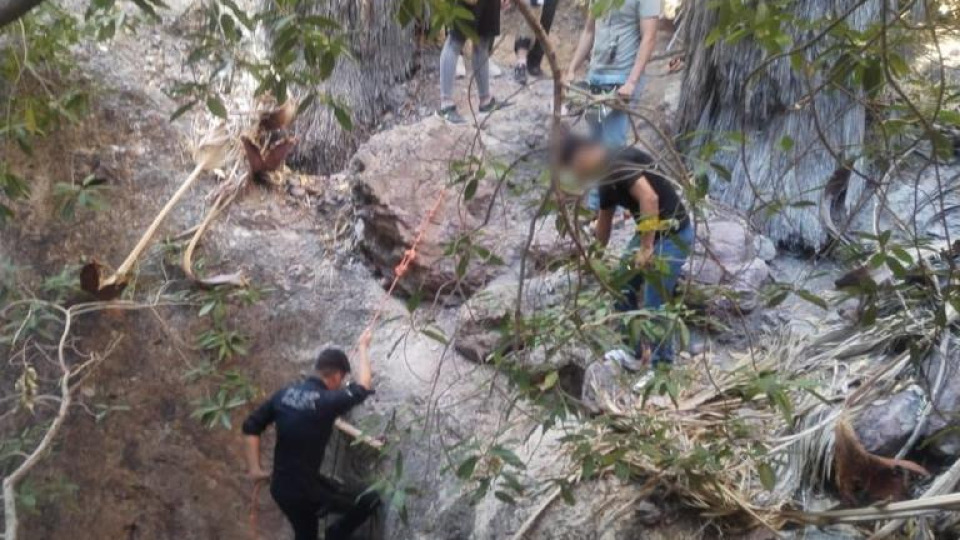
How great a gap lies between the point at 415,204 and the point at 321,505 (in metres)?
1.80

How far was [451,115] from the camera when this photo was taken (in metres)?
6.08

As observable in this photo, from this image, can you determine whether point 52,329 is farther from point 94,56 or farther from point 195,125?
point 94,56

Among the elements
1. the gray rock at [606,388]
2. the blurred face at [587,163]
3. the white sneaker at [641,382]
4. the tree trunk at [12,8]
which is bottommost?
the gray rock at [606,388]

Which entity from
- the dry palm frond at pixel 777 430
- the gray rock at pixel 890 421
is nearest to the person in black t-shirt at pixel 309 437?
the dry palm frond at pixel 777 430

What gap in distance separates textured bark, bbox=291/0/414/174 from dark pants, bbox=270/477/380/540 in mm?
2753

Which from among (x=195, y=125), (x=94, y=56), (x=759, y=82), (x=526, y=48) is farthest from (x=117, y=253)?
(x=759, y=82)

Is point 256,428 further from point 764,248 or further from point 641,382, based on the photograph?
point 764,248

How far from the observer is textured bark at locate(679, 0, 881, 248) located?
17.2 ft

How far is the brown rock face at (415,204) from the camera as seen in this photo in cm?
543

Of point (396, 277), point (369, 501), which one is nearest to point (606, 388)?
point (369, 501)

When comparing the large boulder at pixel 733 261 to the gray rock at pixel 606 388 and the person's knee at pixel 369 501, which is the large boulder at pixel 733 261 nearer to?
the gray rock at pixel 606 388

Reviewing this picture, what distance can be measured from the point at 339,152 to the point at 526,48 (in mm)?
1511

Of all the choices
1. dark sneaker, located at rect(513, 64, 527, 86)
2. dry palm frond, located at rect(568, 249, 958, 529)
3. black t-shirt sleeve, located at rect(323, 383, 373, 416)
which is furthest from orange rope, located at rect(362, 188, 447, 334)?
dry palm frond, located at rect(568, 249, 958, 529)

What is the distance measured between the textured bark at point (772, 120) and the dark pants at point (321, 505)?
8.43 feet
